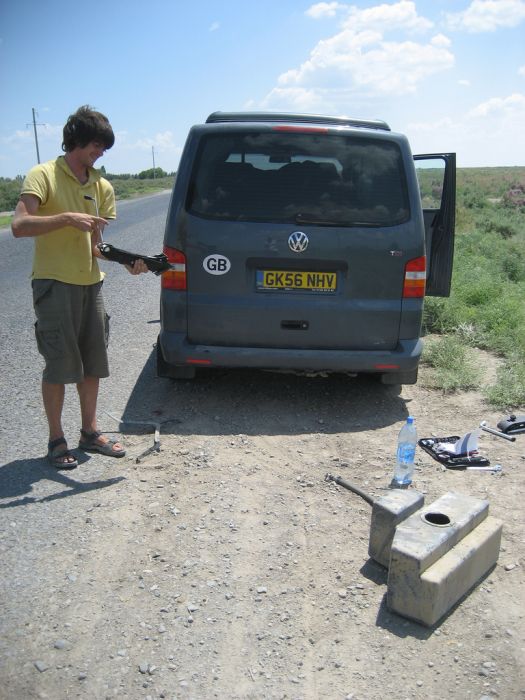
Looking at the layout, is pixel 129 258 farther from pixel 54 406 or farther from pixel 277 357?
pixel 277 357

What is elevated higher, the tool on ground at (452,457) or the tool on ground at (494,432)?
the tool on ground at (452,457)

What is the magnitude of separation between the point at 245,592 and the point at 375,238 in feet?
9.34

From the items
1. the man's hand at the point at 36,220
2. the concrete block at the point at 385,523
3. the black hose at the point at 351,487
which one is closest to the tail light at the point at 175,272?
the man's hand at the point at 36,220

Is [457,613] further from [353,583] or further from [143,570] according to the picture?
[143,570]

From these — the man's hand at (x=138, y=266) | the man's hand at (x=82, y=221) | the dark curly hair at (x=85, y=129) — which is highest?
the dark curly hair at (x=85, y=129)

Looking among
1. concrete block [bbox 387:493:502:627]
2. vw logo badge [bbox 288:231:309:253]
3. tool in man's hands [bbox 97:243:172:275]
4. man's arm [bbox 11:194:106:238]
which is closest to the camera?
concrete block [bbox 387:493:502:627]

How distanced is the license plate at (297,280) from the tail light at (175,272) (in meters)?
0.56

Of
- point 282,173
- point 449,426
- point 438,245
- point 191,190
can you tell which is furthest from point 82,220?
point 438,245

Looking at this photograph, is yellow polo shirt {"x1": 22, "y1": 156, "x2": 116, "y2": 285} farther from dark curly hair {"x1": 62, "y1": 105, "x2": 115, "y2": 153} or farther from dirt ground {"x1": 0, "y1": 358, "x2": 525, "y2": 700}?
dirt ground {"x1": 0, "y1": 358, "x2": 525, "y2": 700}

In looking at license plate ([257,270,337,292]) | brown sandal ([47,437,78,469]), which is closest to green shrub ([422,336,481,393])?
license plate ([257,270,337,292])

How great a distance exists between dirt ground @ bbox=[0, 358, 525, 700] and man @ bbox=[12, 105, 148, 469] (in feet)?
1.66

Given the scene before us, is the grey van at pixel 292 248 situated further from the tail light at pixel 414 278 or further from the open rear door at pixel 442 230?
the open rear door at pixel 442 230

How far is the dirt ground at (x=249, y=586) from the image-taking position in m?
2.53

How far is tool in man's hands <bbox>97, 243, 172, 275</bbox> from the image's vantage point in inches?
162
